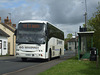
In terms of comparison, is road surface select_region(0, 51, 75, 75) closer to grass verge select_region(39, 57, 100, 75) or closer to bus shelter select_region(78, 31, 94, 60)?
grass verge select_region(39, 57, 100, 75)

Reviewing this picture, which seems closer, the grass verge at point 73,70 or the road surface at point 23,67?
the grass verge at point 73,70

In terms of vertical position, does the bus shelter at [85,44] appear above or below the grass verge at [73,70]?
above

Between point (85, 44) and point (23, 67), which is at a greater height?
point (85, 44)

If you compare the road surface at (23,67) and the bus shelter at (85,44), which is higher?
the bus shelter at (85,44)

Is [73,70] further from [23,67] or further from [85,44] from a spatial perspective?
[85,44]

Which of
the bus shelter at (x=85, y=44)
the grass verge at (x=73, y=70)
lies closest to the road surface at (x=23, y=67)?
the grass verge at (x=73, y=70)

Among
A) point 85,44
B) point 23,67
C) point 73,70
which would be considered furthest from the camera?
point 85,44

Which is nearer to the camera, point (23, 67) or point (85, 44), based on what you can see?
point (23, 67)

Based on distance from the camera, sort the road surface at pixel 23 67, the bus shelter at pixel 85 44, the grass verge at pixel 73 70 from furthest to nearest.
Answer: the bus shelter at pixel 85 44
the road surface at pixel 23 67
the grass verge at pixel 73 70

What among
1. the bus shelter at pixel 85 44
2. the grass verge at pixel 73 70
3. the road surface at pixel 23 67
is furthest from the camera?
the bus shelter at pixel 85 44

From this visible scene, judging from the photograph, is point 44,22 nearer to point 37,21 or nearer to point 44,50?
point 37,21

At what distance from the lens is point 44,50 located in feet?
70.5

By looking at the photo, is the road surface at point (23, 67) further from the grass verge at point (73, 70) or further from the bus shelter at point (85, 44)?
the bus shelter at point (85, 44)

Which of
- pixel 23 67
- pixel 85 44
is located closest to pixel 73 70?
pixel 23 67
